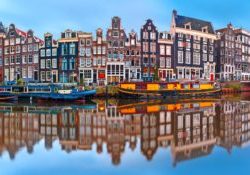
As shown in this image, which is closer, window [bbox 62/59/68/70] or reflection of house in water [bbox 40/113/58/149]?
reflection of house in water [bbox 40/113/58/149]

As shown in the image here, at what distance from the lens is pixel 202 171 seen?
994 cm

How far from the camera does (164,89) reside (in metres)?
44.8

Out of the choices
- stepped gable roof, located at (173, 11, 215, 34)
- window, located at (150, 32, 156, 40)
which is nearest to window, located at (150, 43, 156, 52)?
window, located at (150, 32, 156, 40)

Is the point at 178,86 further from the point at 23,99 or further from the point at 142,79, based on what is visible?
the point at 23,99

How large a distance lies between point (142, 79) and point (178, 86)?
9.49 m

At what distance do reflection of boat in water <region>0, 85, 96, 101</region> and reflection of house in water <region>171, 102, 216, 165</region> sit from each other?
20.1 meters

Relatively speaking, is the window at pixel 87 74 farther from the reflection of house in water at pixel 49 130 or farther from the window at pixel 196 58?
the reflection of house in water at pixel 49 130

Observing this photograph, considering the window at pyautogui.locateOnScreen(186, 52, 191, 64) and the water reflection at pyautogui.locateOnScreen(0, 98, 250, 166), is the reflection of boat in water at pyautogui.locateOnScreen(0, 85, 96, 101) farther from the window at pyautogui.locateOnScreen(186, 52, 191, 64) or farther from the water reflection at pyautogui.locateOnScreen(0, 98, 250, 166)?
the window at pyautogui.locateOnScreen(186, 52, 191, 64)

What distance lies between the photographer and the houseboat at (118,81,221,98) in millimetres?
42625

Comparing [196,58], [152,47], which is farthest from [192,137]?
[196,58]

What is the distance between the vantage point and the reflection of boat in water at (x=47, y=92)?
129 ft

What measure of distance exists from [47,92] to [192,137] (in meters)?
28.4

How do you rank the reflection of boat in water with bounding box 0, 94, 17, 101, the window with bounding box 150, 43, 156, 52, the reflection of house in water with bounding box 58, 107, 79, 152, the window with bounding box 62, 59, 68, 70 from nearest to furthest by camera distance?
1. the reflection of house in water with bounding box 58, 107, 79, 152
2. the reflection of boat in water with bounding box 0, 94, 17, 101
3. the window with bounding box 62, 59, 68, 70
4. the window with bounding box 150, 43, 156, 52

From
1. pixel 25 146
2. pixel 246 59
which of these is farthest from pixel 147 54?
pixel 25 146
